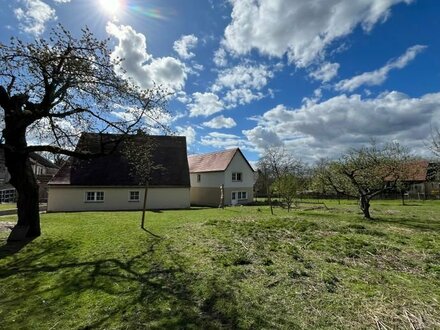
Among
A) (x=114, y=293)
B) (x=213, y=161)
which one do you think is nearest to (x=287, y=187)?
(x=213, y=161)

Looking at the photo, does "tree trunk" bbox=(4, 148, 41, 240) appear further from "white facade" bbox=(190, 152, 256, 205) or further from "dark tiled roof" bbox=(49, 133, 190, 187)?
"white facade" bbox=(190, 152, 256, 205)

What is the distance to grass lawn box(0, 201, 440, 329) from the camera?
4.36 meters

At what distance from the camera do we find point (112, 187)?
1030 inches

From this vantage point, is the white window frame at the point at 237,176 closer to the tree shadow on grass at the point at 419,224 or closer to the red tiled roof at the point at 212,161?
the red tiled roof at the point at 212,161

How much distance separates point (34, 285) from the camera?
5863 millimetres

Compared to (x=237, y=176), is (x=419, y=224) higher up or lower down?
lower down

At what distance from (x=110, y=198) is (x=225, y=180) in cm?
1321

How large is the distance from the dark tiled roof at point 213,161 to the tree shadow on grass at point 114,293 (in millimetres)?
26682

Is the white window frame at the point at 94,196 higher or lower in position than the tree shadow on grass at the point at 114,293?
higher

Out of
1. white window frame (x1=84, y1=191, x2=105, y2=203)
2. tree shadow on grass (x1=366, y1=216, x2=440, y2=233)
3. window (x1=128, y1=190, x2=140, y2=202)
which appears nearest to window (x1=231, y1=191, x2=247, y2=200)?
window (x1=128, y1=190, x2=140, y2=202)

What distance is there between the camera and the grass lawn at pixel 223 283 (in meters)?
4.36

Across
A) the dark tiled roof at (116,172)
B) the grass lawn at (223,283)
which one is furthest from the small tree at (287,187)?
the grass lawn at (223,283)

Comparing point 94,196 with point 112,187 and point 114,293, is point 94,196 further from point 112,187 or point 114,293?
point 114,293

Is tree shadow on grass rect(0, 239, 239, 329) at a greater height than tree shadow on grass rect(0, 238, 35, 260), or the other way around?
tree shadow on grass rect(0, 238, 35, 260)
